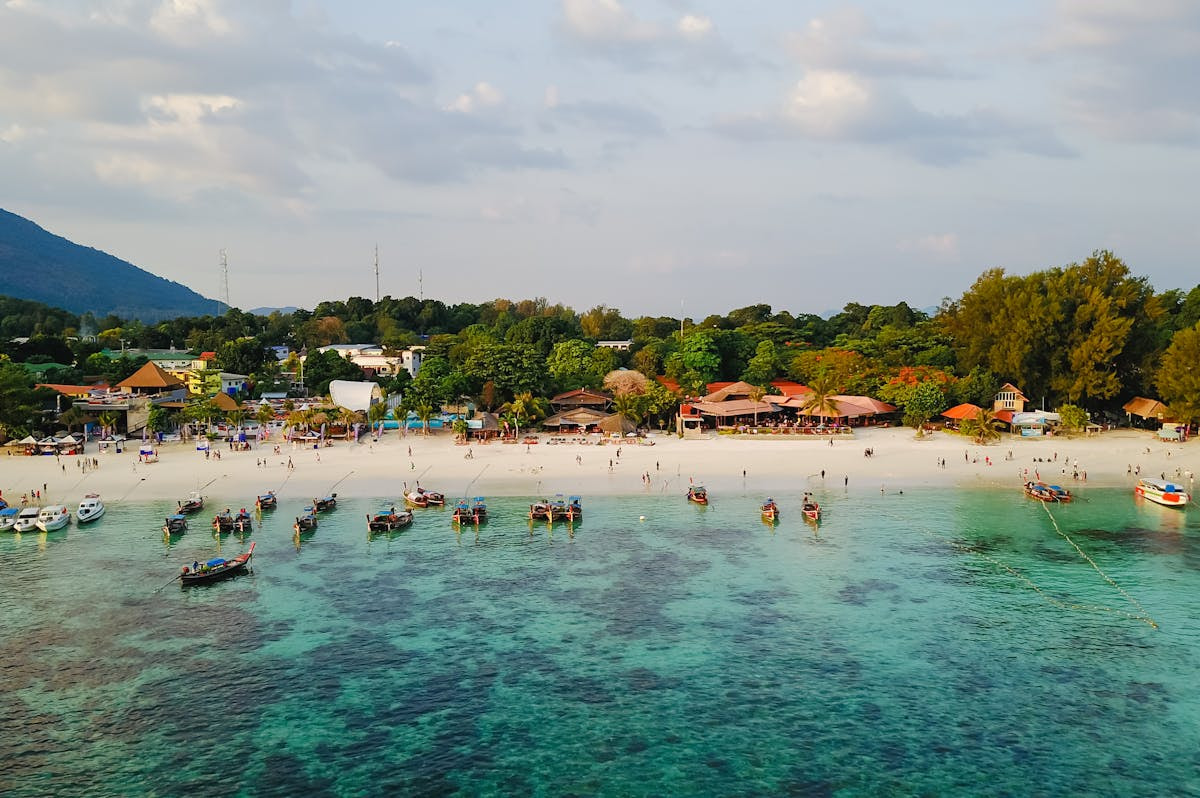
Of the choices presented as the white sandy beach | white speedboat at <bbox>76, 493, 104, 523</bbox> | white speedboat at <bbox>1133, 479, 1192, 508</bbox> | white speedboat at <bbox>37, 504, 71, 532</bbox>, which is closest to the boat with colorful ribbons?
the white sandy beach

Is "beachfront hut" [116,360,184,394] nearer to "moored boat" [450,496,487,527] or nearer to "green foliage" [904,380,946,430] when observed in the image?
"moored boat" [450,496,487,527]

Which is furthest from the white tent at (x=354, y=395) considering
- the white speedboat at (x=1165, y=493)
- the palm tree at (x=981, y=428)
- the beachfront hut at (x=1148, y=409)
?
the beachfront hut at (x=1148, y=409)

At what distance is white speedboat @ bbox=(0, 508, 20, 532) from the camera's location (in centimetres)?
4200

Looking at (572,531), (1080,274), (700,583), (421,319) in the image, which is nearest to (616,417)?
(572,531)

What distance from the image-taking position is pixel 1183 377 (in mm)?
64688

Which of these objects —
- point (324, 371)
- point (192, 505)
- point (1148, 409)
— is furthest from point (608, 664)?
point (324, 371)

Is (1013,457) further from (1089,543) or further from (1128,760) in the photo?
(1128,760)

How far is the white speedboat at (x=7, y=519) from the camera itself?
42000 millimetres

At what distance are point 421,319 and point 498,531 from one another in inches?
4202

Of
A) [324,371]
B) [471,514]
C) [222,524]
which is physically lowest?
[222,524]

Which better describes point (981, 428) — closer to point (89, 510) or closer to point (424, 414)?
point (424, 414)

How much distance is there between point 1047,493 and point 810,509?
1475 centimetres

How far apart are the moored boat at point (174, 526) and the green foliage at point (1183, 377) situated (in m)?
69.5

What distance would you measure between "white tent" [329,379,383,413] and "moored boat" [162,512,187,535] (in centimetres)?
3172
